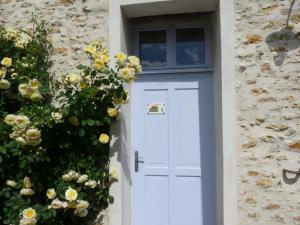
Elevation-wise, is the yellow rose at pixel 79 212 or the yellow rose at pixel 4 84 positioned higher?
the yellow rose at pixel 4 84

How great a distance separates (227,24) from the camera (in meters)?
3.37

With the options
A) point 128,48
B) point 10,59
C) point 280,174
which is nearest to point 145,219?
point 280,174

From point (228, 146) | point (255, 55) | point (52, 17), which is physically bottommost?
point (228, 146)

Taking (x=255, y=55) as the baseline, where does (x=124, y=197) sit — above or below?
below

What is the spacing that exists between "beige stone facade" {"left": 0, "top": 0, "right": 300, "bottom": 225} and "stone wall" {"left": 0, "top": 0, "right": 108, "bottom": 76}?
1.50 metres

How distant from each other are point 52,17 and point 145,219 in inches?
102

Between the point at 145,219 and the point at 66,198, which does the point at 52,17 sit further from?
the point at 145,219

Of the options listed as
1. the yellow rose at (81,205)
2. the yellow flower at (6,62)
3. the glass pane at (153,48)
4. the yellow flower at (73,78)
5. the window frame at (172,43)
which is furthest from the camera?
the glass pane at (153,48)

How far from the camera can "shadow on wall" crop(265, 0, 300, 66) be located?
327 centimetres

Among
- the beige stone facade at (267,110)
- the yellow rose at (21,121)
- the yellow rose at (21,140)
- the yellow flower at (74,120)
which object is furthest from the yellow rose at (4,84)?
the beige stone facade at (267,110)

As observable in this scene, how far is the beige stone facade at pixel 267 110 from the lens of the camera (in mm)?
3201

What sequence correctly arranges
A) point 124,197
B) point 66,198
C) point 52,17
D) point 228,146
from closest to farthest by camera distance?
1. point 66,198
2. point 228,146
3. point 124,197
4. point 52,17

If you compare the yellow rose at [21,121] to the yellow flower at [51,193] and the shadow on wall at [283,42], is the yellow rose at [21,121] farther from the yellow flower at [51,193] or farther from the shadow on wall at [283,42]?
the shadow on wall at [283,42]

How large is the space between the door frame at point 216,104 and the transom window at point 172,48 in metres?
0.20
